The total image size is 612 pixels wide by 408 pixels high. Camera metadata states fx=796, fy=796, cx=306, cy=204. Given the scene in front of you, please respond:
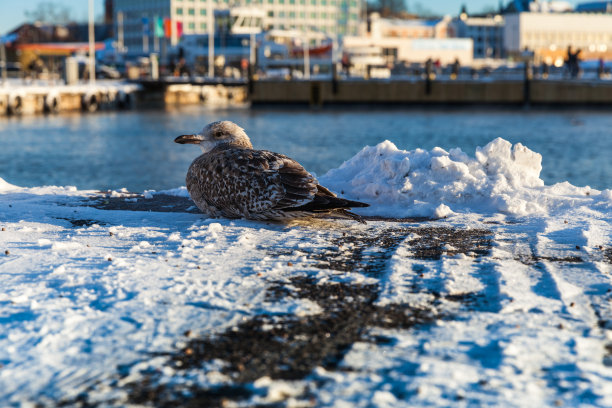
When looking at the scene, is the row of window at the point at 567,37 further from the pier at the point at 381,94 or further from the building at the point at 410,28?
the pier at the point at 381,94

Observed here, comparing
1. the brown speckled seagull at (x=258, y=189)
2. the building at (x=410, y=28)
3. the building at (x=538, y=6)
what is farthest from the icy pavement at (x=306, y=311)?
the building at (x=538, y=6)

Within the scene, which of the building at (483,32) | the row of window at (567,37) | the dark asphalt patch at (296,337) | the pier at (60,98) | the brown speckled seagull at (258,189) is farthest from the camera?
Result: the building at (483,32)

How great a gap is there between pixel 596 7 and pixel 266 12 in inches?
3568

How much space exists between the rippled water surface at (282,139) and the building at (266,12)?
262ft

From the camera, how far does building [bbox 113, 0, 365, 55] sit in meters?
128

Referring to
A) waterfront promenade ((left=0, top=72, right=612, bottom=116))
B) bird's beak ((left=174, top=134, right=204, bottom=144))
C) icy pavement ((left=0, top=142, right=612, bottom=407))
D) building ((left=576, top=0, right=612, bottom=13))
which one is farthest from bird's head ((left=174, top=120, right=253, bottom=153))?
building ((left=576, top=0, right=612, bottom=13))

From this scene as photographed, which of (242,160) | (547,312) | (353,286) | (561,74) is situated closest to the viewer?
(547,312)

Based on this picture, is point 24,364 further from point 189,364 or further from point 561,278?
point 561,278

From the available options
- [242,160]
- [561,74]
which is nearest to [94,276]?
[242,160]

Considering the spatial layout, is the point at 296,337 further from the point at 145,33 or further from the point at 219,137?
the point at 145,33

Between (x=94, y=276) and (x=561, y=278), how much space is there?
293cm

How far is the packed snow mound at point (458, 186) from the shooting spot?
760cm

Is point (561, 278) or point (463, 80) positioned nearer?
point (561, 278)

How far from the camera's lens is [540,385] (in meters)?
3.44
